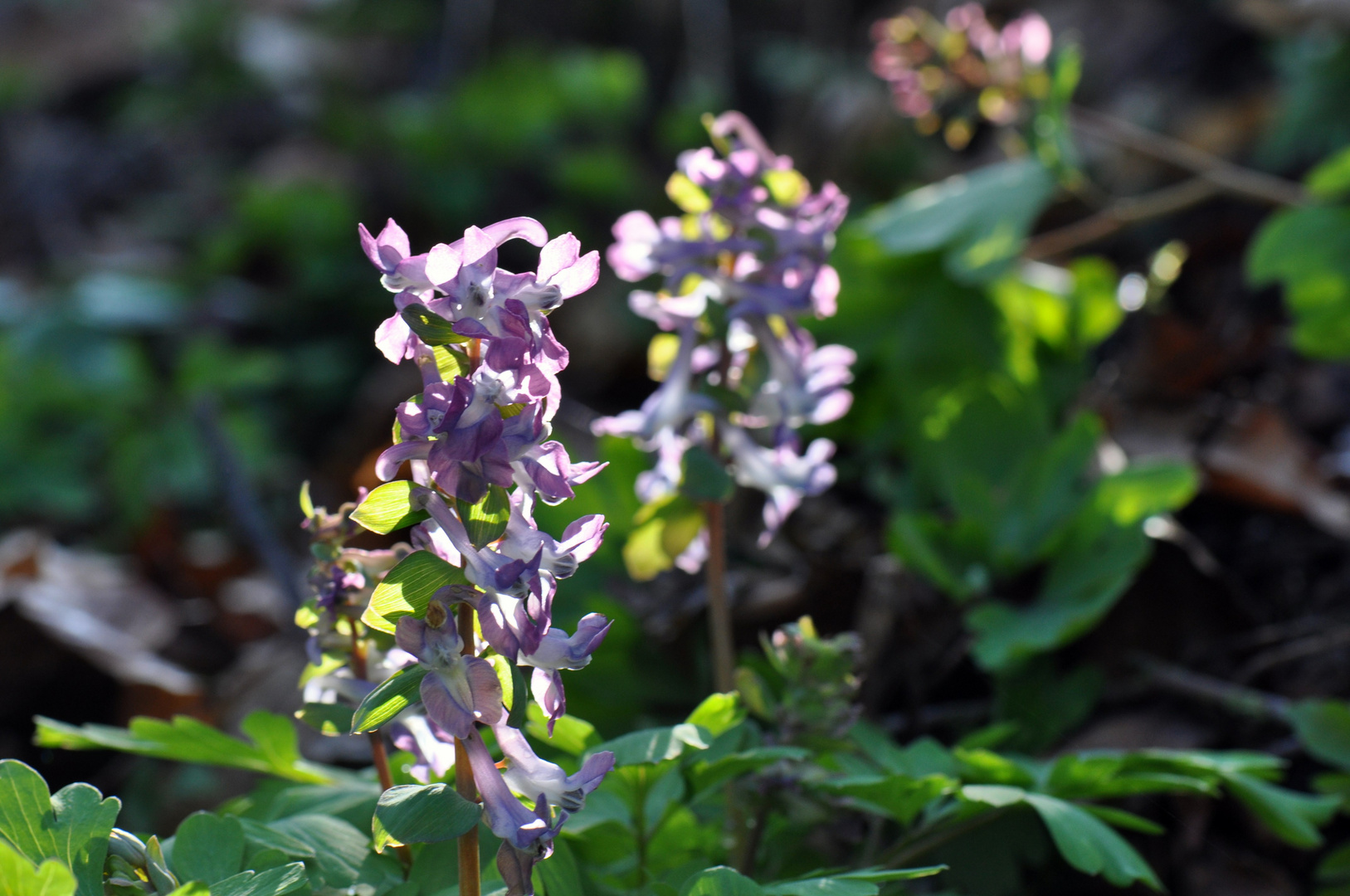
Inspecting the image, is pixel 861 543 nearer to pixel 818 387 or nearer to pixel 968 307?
pixel 968 307

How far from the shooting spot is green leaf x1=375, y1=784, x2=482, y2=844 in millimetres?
717

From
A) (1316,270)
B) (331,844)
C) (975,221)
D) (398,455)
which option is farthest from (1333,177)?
(331,844)

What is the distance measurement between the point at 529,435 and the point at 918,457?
1.28 m

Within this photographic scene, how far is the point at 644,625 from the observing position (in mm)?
1589

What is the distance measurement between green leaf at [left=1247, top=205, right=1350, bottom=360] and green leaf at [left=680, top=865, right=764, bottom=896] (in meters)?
1.69

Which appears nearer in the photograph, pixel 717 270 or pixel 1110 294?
pixel 717 270

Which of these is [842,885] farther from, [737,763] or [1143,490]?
[1143,490]

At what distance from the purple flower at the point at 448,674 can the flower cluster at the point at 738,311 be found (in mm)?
449

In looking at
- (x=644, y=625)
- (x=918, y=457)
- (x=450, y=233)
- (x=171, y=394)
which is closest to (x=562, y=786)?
(x=644, y=625)

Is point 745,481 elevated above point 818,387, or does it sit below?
below

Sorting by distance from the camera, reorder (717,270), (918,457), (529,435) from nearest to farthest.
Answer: (529,435) < (717,270) < (918,457)

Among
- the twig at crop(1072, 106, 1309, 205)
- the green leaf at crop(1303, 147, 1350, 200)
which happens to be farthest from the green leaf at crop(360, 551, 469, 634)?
the twig at crop(1072, 106, 1309, 205)

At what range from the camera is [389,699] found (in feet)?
2.40

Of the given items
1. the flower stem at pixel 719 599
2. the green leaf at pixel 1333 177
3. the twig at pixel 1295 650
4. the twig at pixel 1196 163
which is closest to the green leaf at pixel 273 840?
the flower stem at pixel 719 599
